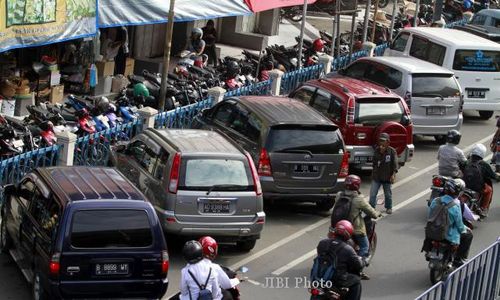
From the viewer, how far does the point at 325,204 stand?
16.3m

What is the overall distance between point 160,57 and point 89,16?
681cm

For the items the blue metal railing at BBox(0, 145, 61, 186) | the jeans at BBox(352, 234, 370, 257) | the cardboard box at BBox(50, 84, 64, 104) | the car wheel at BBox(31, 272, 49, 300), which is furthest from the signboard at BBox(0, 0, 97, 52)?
the jeans at BBox(352, 234, 370, 257)

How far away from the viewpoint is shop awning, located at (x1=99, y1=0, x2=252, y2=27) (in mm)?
18484

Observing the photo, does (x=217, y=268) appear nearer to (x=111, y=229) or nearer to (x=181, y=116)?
(x=111, y=229)

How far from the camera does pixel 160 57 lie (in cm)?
2470

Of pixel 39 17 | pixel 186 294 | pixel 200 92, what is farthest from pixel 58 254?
pixel 200 92

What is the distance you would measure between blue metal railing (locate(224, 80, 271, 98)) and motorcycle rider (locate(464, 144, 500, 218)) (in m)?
5.74

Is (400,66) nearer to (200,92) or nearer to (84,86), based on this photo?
(200,92)

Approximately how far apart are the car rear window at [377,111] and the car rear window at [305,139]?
1.87 metres

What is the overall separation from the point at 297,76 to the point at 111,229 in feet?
40.6

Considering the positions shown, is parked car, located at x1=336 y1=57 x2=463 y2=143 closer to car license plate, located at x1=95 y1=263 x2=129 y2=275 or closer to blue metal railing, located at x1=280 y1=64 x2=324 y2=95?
blue metal railing, located at x1=280 y1=64 x2=324 y2=95

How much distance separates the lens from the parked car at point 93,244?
35.5 feet

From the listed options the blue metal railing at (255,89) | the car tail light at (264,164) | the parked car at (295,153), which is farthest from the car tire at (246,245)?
the blue metal railing at (255,89)

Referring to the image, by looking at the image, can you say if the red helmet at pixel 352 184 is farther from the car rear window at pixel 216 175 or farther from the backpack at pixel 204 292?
the backpack at pixel 204 292
